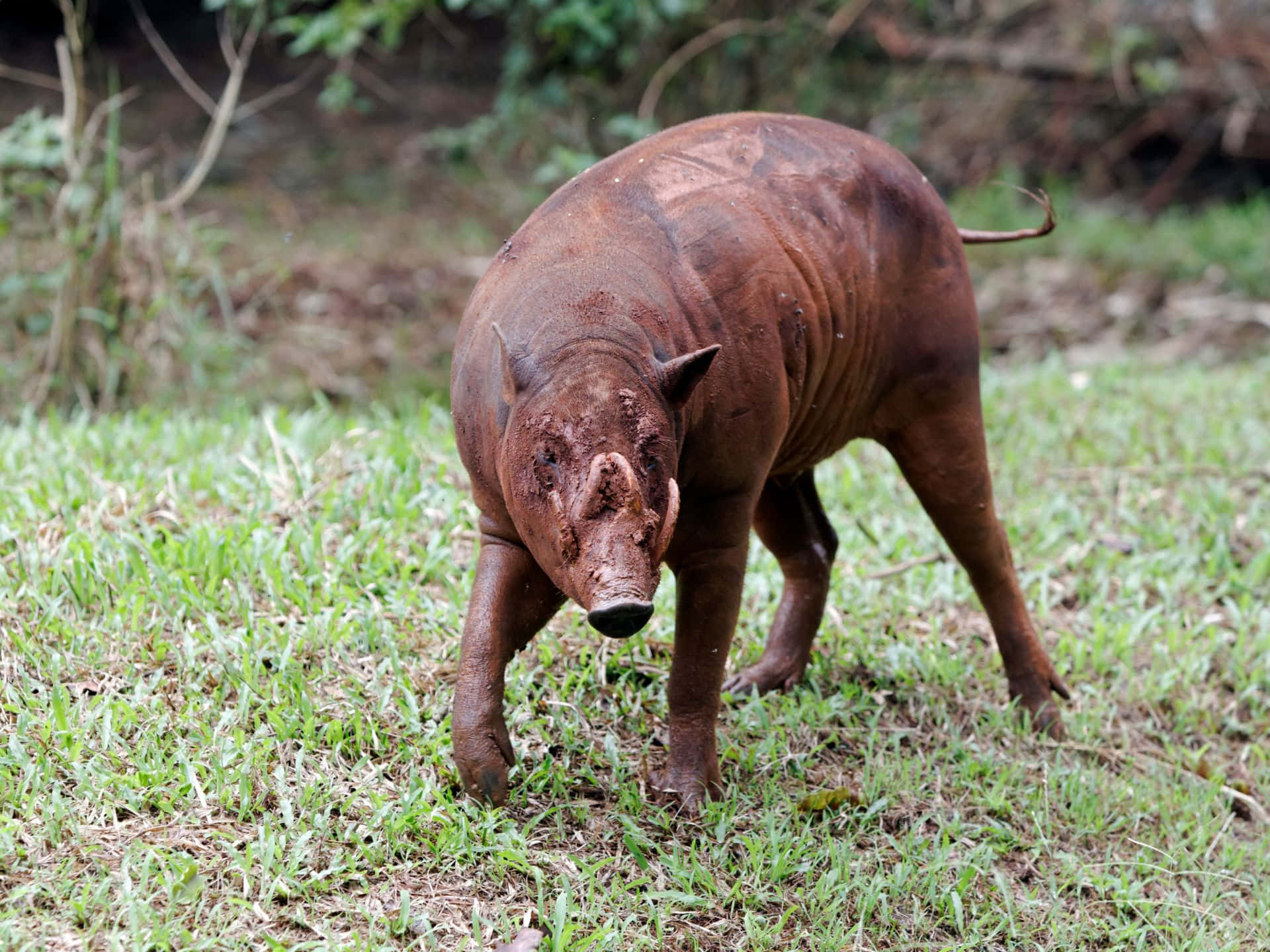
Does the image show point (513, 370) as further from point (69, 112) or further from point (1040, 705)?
point (69, 112)

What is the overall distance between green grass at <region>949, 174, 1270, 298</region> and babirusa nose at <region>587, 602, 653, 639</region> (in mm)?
7742

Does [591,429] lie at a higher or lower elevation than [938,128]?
higher

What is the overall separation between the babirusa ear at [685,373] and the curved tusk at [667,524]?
198 mm

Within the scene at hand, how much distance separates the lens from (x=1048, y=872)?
3.78 m

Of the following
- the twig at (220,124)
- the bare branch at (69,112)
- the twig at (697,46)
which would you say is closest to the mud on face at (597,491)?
the twig at (220,124)

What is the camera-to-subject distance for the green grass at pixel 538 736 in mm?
3156

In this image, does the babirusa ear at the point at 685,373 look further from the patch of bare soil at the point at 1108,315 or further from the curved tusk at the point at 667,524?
the patch of bare soil at the point at 1108,315

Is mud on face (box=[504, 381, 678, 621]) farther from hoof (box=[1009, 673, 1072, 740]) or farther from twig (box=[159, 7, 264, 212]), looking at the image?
twig (box=[159, 7, 264, 212])

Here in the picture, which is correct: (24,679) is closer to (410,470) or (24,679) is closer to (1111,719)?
(410,470)

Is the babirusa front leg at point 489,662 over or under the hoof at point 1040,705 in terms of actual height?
→ over

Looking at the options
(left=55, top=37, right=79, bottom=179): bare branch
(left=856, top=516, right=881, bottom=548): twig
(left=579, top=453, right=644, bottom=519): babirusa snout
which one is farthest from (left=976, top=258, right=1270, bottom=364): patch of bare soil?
(left=579, top=453, right=644, bottom=519): babirusa snout

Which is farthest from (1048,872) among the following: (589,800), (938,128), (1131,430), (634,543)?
(938,128)

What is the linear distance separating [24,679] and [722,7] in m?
6.94

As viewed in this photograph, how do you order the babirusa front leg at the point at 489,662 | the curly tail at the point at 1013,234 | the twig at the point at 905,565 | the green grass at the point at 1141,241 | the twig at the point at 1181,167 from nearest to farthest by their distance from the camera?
the babirusa front leg at the point at 489,662
the curly tail at the point at 1013,234
the twig at the point at 905,565
the green grass at the point at 1141,241
the twig at the point at 1181,167
